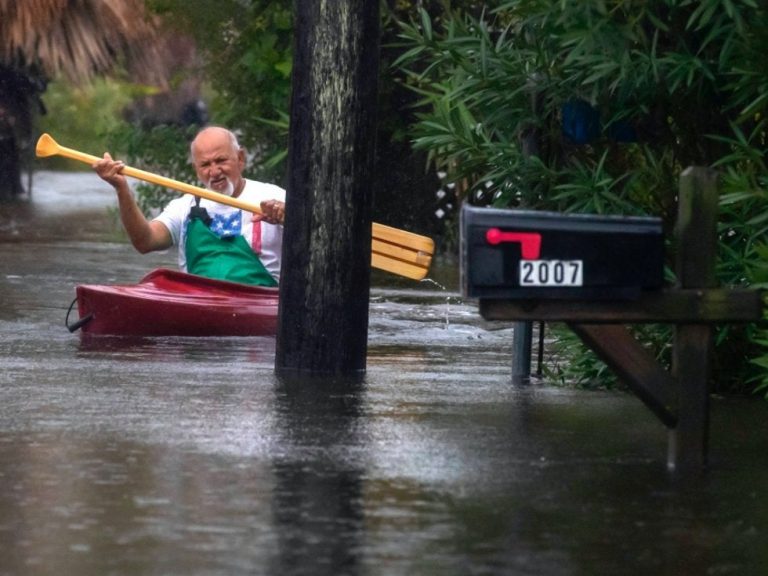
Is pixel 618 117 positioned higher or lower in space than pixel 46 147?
higher

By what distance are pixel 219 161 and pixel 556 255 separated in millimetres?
5395

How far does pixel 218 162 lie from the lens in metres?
11.4

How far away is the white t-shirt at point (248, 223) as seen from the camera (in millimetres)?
11344

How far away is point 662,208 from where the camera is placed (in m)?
9.01

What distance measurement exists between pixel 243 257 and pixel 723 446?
15.7ft

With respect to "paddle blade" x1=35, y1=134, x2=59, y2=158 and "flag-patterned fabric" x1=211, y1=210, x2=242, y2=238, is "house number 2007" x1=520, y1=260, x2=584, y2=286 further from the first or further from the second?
"paddle blade" x1=35, y1=134, x2=59, y2=158

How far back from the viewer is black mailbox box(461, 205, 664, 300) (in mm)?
6184

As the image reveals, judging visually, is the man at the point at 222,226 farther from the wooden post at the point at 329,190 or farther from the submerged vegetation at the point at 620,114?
the wooden post at the point at 329,190

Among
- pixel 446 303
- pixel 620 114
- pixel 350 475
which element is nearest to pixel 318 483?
pixel 350 475

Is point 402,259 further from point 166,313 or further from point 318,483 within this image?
point 318,483

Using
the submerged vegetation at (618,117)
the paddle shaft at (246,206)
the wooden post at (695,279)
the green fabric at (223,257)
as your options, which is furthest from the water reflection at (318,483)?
the green fabric at (223,257)

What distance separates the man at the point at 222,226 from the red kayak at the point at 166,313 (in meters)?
0.43

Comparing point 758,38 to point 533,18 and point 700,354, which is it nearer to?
point 533,18

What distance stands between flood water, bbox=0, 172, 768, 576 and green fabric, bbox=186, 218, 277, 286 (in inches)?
61.8
